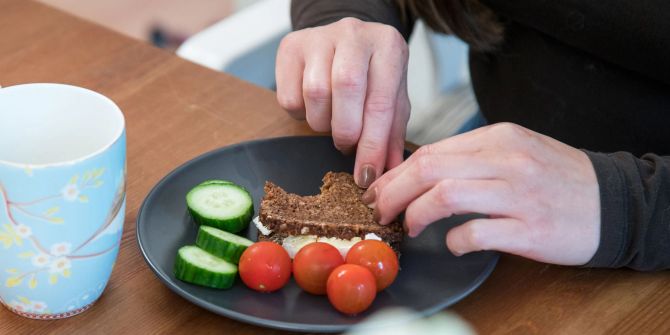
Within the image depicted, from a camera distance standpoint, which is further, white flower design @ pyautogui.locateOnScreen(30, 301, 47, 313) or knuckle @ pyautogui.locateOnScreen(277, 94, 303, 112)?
knuckle @ pyautogui.locateOnScreen(277, 94, 303, 112)

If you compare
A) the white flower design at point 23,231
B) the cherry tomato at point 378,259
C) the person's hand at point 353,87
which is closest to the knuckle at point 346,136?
the person's hand at point 353,87

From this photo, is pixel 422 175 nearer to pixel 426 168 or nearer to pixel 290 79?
pixel 426 168

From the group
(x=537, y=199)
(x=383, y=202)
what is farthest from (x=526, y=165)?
(x=383, y=202)

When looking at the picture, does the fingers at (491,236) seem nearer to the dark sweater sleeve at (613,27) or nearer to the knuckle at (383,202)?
the knuckle at (383,202)

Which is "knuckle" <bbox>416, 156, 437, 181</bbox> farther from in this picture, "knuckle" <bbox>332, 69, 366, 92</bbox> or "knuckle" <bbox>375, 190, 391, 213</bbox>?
"knuckle" <bbox>332, 69, 366, 92</bbox>

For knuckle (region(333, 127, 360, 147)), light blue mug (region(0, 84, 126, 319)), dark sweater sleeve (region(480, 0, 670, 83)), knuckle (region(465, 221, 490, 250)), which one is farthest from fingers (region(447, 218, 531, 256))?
dark sweater sleeve (region(480, 0, 670, 83))

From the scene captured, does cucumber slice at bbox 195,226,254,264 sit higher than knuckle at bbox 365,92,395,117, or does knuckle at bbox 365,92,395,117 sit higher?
knuckle at bbox 365,92,395,117
